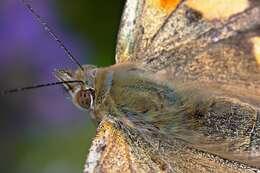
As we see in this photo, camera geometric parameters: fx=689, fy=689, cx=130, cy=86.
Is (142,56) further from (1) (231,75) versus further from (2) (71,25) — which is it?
(2) (71,25)

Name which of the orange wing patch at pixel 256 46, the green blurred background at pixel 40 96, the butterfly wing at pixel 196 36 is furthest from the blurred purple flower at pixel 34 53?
the orange wing patch at pixel 256 46

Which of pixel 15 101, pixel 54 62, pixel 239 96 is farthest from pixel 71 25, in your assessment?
pixel 239 96

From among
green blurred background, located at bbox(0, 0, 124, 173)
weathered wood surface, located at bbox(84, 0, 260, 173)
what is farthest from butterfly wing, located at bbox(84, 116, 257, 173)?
green blurred background, located at bbox(0, 0, 124, 173)

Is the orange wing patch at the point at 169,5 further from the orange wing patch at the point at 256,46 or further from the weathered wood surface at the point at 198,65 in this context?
the orange wing patch at the point at 256,46

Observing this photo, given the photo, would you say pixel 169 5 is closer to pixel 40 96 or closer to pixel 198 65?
pixel 198 65

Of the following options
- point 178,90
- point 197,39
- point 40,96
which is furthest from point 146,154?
point 40,96

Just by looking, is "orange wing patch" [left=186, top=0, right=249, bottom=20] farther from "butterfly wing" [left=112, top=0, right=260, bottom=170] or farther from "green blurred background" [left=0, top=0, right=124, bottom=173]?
"green blurred background" [left=0, top=0, right=124, bottom=173]
